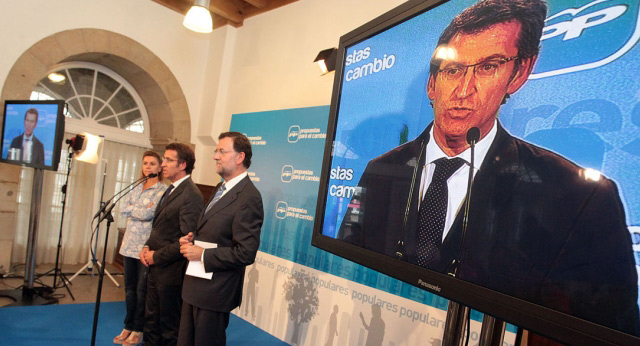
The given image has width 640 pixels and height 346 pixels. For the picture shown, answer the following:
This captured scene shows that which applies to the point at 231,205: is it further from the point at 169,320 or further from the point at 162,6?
the point at 162,6

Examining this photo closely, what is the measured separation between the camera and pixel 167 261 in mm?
2932

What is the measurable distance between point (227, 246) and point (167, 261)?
2.30ft

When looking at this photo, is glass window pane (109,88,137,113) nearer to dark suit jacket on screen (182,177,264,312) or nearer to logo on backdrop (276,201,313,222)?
logo on backdrop (276,201,313,222)

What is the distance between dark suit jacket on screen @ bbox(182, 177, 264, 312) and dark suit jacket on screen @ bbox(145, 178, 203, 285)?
1.63 feet

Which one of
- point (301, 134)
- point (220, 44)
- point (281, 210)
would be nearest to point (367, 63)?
point (301, 134)

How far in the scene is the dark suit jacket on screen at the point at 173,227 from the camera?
295 cm

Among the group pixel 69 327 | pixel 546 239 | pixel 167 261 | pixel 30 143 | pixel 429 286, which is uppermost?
pixel 546 239

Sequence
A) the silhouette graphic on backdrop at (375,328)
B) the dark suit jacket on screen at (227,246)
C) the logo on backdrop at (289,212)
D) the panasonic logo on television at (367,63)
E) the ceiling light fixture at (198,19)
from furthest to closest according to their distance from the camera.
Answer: the ceiling light fixture at (198,19), the logo on backdrop at (289,212), the silhouette graphic on backdrop at (375,328), the dark suit jacket on screen at (227,246), the panasonic logo on television at (367,63)

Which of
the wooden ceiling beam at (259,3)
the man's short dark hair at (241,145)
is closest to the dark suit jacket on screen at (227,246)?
the man's short dark hair at (241,145)

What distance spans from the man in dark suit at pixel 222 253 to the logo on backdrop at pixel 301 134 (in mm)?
1442

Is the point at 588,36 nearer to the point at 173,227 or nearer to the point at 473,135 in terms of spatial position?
the point at 473,135

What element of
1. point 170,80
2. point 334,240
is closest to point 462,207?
point 334,240

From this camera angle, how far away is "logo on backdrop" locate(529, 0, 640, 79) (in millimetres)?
918

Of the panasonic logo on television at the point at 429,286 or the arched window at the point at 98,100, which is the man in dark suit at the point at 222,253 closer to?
the panasonic logo on television at the point at 429,286
